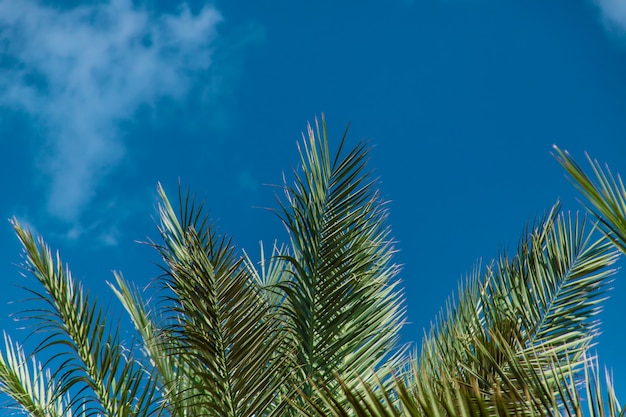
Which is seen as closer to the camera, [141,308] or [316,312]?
[316,312]

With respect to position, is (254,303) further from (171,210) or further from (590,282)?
(590,282)

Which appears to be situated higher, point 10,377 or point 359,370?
point 10,377

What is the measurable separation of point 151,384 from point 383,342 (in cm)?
132

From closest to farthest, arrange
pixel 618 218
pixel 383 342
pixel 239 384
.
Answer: pixel 618 218
pixel 239 384
pixel 383 342

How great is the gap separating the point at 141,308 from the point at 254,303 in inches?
60.9

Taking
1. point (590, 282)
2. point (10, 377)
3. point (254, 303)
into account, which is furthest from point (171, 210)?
point (590, 282)

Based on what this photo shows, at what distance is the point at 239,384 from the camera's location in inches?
119

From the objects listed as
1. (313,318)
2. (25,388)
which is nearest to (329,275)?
(313,318)

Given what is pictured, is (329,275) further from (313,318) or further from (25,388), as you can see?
(25,388)

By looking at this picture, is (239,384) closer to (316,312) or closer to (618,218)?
(316,312)

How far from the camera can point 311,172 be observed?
3.39 m

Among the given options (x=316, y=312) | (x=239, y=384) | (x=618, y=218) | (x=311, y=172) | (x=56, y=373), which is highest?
(x=311, y=172)

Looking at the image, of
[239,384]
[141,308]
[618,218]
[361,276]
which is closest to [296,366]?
[239,384]

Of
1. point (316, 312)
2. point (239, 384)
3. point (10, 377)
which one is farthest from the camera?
point (10, 377)
